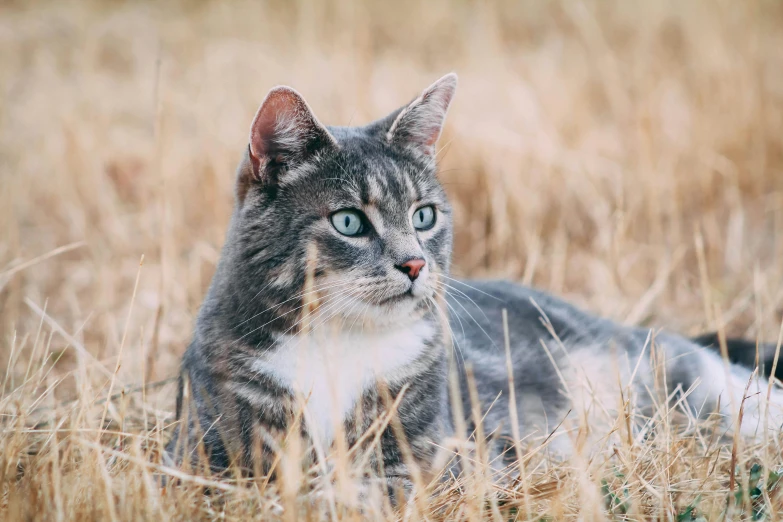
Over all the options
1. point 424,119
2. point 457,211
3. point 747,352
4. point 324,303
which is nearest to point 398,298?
point 324,303

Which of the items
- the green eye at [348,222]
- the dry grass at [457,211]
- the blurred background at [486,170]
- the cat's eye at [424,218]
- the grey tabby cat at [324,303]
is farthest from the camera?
the blurred background at [486,170]

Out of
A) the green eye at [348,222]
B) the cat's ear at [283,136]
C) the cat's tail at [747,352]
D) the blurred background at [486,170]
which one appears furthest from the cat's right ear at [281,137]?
the cat's tail at [747,352]

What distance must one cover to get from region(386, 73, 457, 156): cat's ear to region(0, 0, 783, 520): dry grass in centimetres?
84

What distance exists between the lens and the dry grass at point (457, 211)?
1.84 metres

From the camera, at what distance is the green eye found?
6.76 feet

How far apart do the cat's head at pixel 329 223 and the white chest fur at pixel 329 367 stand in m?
0.06

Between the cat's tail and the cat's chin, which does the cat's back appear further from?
the cat's chin

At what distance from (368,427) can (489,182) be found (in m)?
2.66

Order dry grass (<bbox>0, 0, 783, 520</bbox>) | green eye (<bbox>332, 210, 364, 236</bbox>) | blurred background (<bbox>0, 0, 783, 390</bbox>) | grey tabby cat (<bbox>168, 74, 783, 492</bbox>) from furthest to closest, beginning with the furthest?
blurred background (<bbox>0, 0, 783, 390</bbox>) < green eye (<bbox>332, 210, 364, 236</bbox>) < grey tabby cat (<bbox>168, 74, 783, 492</bbox>) < dry grass (<bbox>0, 0, 783, 520</bbox>)

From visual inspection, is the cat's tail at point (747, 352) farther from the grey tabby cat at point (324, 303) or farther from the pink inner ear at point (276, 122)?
the pink inner ear at point (276, 122)

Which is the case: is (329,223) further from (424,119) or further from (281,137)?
(424,119)

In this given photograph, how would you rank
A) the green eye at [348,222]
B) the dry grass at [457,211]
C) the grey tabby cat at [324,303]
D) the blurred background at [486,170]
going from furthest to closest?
1. the blurred background at [486,170]
2. the green eye at [348,222]
3. the grey tabby cat at [324,303]
4. the dry grass at [457,211]

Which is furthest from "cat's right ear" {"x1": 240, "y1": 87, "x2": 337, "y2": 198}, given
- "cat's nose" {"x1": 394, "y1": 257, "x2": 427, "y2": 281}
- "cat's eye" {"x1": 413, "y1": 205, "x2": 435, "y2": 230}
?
"cat's nose" {"x1": 394, "y1": 257, "x2": 427, "y2": 281}

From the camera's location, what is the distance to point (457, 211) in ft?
14.6
